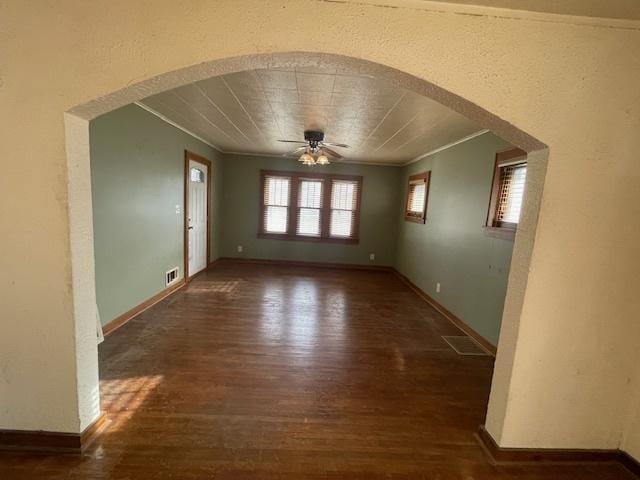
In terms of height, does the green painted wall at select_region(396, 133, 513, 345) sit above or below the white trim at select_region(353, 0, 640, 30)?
below

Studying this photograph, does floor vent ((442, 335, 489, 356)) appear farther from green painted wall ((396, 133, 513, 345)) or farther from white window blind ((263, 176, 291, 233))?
white window blind ((263, 176, 291, 233))

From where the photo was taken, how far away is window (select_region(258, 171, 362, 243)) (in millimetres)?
6266

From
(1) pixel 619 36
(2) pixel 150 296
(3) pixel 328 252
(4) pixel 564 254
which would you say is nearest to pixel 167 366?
(2) pixel 150 296

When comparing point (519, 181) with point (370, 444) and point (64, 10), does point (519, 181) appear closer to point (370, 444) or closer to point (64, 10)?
point (370, 444)

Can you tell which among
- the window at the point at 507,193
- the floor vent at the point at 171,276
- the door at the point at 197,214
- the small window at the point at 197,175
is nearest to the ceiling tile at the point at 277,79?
the window at the point at 507,193

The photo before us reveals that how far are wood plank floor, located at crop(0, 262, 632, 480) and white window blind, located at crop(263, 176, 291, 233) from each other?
9.54 feet

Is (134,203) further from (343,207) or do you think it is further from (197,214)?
(343,207)

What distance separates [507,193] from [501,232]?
425mm

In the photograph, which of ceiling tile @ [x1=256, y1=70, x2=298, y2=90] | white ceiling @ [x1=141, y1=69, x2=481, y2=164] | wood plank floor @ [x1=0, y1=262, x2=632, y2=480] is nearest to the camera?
wood plank floor @ [x1=0, y1=262, x2=632, y2=480]

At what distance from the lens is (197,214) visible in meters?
5.08

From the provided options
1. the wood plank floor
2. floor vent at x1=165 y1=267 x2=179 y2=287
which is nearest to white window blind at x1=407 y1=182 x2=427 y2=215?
the wood plank floor

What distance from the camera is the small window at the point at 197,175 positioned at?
15.7 feet

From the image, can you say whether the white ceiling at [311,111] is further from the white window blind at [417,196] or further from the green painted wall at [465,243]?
the white window blind at [417,196]

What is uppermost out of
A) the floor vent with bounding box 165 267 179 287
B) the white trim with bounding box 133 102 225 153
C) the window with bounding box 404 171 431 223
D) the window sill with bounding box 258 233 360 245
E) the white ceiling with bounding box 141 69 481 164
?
the white ceiling with bounding box 141 69 481 164
